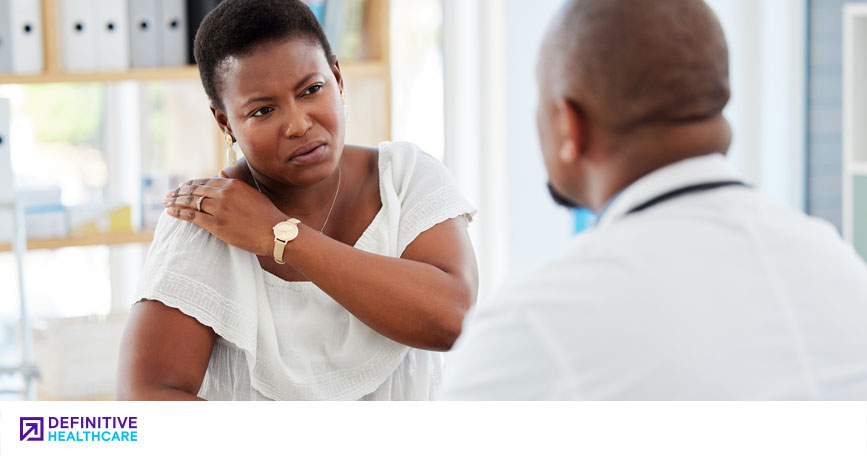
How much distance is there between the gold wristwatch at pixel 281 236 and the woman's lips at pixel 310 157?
3.6 inches

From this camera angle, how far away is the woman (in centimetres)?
117

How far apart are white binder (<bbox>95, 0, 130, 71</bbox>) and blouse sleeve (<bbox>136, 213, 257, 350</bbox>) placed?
4.76ft

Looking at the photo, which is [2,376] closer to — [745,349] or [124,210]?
[124,210]

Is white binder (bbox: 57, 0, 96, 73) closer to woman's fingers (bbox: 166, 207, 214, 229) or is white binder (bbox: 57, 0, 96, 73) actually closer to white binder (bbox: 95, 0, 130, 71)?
white binder (bbox: 95, 0, 130, 71)

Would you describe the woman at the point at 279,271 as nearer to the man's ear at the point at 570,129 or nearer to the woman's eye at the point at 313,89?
the woman's eye at the point at 313,89

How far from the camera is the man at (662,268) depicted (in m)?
0.68

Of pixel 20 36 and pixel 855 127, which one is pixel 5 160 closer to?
pixel 20 36

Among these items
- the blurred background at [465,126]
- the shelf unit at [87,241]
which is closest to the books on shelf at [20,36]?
the blurred background at [465,126]

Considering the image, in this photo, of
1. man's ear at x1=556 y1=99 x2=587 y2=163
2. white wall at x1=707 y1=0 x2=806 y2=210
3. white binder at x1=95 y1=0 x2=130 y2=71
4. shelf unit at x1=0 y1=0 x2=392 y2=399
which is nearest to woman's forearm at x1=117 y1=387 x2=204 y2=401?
man's ear at x1=556 y1=99 x2=587 y2=163

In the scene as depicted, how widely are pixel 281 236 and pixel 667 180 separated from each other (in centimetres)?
58

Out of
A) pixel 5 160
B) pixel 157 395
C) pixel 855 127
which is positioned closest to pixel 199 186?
pixel 157 395
